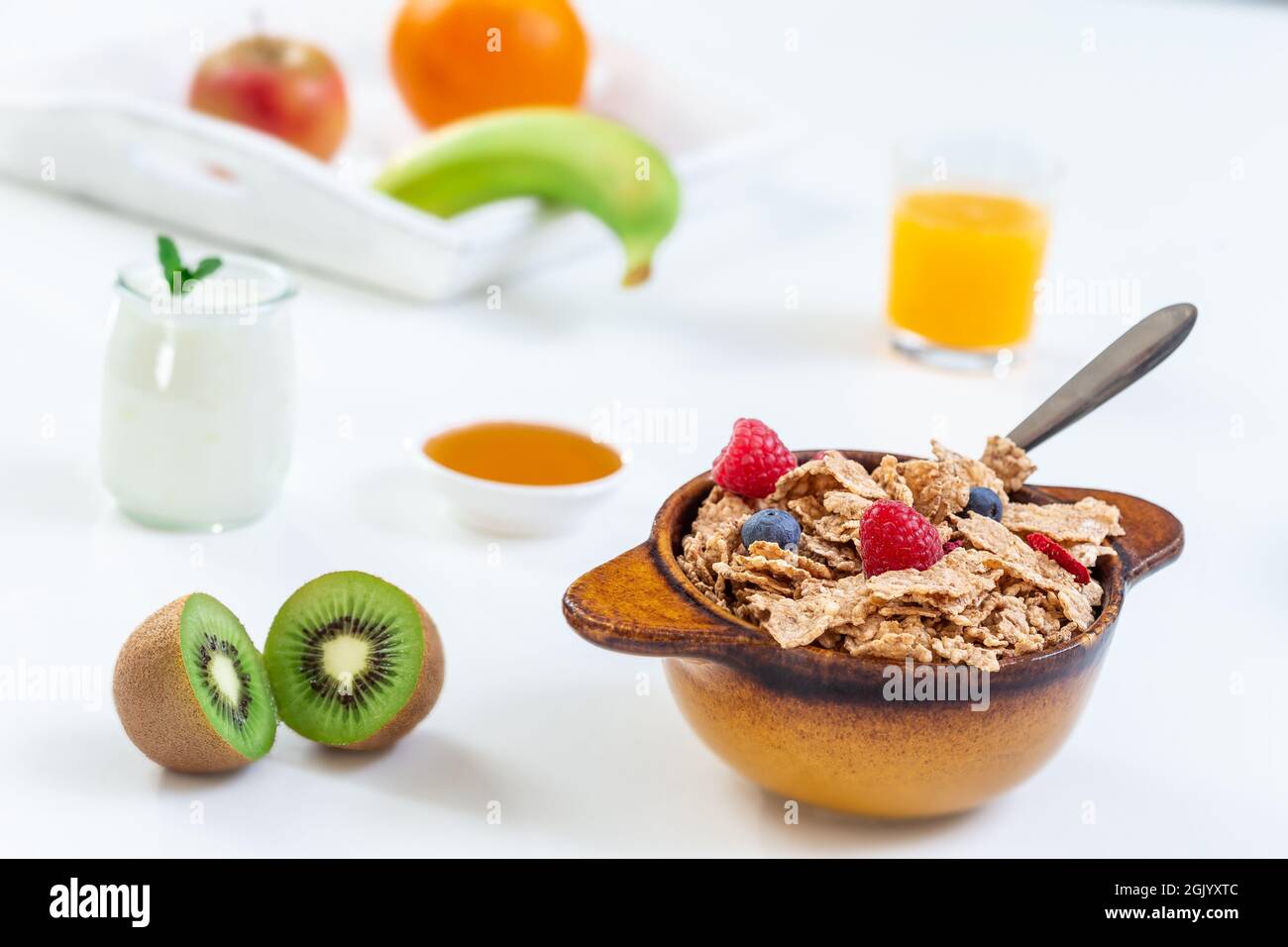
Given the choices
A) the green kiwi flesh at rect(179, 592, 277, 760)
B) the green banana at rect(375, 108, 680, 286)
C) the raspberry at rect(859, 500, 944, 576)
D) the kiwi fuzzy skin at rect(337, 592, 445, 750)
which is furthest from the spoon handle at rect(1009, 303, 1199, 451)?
the green banana at rect(375, 108, 680, 286)

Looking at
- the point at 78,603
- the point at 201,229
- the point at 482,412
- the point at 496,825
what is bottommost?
the point at 496,825

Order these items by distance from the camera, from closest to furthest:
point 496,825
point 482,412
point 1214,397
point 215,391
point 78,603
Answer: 1. point 496,825
2. point 78,603
3. point 215,391
4. point 482,412
5. point 1214,397

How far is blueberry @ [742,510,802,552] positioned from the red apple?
1484mm

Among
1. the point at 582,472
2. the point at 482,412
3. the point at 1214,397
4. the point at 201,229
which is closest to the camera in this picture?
the point at 582,472

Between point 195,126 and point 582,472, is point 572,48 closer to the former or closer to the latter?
point 195,126

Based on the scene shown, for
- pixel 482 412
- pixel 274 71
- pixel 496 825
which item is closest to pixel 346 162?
pixel 274 71

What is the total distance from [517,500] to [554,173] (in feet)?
2.60

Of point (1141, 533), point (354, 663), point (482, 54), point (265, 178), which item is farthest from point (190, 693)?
point (482, 54)

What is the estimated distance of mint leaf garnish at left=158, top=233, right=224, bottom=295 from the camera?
5.34ft

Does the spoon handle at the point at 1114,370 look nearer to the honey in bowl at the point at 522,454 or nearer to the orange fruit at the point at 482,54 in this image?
the honey in bowl at the point at 522,454

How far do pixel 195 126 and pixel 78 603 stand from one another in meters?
0.93

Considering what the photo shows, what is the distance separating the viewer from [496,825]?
1.30 meters

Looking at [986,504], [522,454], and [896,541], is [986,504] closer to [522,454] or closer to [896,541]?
[896,541]

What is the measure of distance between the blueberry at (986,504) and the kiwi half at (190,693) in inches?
22.8
